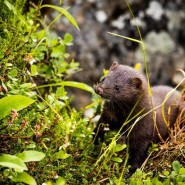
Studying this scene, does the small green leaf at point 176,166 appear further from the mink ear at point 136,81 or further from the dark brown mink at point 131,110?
the mink ear at point 136,81

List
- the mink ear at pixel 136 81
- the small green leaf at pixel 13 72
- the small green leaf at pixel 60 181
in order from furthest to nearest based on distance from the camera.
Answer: the mink ear at pixel 136 81
the small green leaf at pixel 13 72
the small green leaf at pixel 60 181

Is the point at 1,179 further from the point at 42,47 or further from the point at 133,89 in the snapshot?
the point at 133,89

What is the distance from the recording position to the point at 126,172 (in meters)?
3.81

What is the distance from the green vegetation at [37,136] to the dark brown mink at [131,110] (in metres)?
0.13

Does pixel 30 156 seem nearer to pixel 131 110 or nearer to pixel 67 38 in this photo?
pixel 131 110

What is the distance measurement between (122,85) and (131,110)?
22cm

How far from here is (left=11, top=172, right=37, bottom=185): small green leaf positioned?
295 cm

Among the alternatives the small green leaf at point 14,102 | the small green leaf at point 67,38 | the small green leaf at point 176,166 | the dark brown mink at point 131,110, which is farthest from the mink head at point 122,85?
the small green leaf at point 14,102

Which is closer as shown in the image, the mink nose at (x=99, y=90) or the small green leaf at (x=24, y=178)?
the small green leaf at (x=24, y=178)

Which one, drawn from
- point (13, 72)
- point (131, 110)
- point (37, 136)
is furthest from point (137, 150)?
point (13, 72)

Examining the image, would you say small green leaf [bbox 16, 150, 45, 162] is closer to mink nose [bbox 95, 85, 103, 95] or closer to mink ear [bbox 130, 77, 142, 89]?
mink nose [bbox 95, 85, 103, 95]

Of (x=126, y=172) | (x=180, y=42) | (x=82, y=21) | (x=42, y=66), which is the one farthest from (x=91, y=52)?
(x=126, y=172)

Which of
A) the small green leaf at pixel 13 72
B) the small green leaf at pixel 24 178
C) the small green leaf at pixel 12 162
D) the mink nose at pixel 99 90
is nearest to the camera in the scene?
the small green leaf at pixel 12 162

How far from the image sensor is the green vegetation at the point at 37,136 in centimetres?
313
